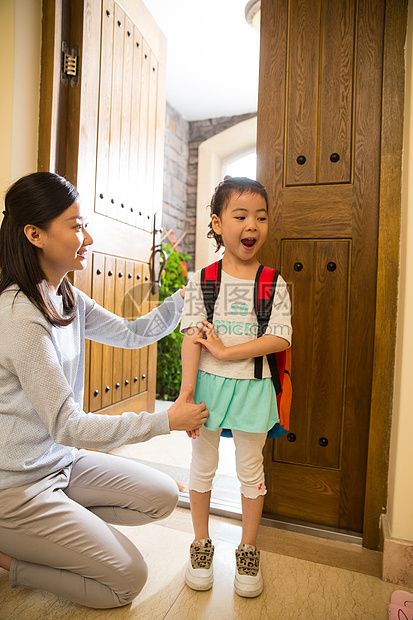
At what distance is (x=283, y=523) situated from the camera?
1.53m

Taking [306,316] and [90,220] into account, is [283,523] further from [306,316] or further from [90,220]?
[90,220]

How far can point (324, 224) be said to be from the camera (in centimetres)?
148

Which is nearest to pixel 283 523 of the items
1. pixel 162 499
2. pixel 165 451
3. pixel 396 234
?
pixel 162 499

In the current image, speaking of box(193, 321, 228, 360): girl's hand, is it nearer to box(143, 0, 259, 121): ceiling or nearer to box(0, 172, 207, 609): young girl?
box(0, 172, 207, 609): young girl

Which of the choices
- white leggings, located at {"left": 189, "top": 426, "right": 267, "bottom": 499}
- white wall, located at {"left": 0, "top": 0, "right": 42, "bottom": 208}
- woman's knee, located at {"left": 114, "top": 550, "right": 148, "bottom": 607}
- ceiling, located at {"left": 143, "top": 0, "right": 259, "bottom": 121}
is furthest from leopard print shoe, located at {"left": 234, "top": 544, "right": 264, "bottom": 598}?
ceiling, located at {"left": 143, "top": 0, "right": 259, "bottom": 121}

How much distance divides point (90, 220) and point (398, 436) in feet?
4.98

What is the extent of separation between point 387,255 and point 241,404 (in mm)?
708

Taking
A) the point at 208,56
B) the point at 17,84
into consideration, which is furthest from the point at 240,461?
the point at 208,56

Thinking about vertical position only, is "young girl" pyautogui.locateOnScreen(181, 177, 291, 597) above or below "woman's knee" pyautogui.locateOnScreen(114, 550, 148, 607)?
above

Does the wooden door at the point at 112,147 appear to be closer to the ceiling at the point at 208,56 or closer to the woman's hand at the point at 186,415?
the ceiling at the point at 208,56

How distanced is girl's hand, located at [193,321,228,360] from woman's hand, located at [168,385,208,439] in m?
0.12

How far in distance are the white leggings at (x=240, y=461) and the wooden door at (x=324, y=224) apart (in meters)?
0.36

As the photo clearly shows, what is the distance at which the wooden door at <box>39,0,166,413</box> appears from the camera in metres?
1.75

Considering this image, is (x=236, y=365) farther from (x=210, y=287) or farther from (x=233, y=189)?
(x=233, y=189)
